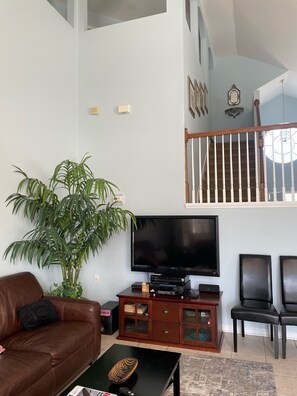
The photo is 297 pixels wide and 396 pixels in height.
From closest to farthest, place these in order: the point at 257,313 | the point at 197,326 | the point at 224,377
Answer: the point at 224,377 < the point at 257,313 < the point at 197,326

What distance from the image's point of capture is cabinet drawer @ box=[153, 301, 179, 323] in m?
3.44

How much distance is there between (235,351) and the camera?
324cm

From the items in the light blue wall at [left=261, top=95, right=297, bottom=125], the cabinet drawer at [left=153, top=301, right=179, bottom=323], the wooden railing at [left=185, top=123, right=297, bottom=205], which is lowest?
the cabinet drawer at [left=153, top=301, right=179, bottom=323]

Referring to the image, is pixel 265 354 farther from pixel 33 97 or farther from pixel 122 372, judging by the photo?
pixel 33 97

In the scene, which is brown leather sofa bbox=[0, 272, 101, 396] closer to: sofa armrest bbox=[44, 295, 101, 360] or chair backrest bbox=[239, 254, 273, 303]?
sofa armrest bbox=[44, 295, 101, 360]

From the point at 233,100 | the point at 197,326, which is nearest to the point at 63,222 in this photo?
the point at 197,326

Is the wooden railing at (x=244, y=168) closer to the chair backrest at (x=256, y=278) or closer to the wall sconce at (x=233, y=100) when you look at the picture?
the chair backrest at (x=256, y=278)

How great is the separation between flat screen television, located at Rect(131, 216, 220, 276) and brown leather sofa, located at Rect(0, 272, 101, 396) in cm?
114

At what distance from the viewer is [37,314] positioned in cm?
280

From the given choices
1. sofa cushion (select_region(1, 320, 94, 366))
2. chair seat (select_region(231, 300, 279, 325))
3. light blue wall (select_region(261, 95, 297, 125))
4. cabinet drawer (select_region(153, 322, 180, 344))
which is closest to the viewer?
sofa cushion (select_region(1, 320, 94, 366))

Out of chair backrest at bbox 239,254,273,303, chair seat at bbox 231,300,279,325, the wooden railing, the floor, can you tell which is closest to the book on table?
the floor

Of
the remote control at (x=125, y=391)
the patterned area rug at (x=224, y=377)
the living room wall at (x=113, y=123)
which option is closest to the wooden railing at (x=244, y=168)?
the living room wall at (x=113, y=123)

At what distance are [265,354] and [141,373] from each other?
5.89 feet

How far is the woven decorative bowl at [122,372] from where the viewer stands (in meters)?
1.88
